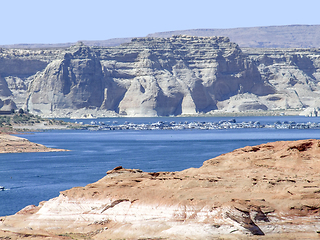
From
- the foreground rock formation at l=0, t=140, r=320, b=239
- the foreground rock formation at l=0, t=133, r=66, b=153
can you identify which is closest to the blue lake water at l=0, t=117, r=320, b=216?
the foreground rock formation at l=0, t=133, r=66, b=153

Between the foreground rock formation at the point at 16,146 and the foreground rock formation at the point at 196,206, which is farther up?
the foreground rock formation at the point at 196,206

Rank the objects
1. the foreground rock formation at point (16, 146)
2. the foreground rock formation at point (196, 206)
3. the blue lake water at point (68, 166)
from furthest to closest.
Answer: the foreground rock formation at point (16, 146) < the blue lake water at point (68, 166) < the foreground rock formation at point (196, 206)

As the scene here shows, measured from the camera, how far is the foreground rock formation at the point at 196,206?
77.9 feet

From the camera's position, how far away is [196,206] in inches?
965

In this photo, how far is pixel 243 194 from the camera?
25016 mm

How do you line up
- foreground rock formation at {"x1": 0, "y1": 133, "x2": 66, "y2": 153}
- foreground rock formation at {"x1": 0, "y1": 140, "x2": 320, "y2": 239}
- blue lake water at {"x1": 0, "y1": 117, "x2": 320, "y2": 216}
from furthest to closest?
foreground rock formation at {"x1": 0, "y1": 133, "x2": 66, "y2": 153}
blue lake water at {"x1": 0, "y1": 117, "x2": 320, "y2": 216}
foreground rock formation at {"x1": 0, "y1": 140, "x2": 320, "y2": 239}

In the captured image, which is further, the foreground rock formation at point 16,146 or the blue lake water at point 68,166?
the foreground rock formation at point 16,146

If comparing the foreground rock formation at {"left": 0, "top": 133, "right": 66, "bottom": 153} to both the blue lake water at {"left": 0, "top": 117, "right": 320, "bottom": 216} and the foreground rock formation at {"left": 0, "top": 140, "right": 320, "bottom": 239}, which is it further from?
the foreground rock formation at {"left": 0, "top": 140, "right": 320, "bottom": 239}

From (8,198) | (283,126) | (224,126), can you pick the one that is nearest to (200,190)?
(8,198)

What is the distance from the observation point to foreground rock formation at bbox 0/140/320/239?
23.7m

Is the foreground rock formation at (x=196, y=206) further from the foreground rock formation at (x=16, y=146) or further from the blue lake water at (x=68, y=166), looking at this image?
the foreground rock formation at (x=16, y=146)

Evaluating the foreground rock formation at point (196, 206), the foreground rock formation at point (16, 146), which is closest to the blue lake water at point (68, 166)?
the foreground rock formation at point (16, 146)

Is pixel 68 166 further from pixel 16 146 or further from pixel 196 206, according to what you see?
pixel 196 206

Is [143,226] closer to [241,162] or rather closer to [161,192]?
[161,192]
